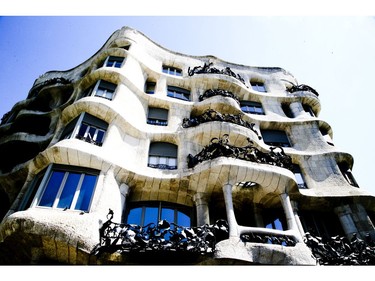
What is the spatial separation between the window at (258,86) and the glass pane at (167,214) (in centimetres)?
1321

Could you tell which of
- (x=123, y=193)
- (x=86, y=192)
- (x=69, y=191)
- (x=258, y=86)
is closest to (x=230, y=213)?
(x=123, y=193)

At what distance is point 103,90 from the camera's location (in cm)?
1492

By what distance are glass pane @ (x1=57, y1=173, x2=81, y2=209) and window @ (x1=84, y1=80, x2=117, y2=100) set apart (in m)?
5.35

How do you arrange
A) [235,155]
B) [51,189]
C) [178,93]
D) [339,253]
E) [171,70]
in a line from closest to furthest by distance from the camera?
[339,253]
[51,189]
[235,155]
[178,93]
[171,70]

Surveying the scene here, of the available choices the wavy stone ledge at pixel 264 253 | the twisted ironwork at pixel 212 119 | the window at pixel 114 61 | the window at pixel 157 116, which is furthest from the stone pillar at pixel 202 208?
the window at pixel 114 61

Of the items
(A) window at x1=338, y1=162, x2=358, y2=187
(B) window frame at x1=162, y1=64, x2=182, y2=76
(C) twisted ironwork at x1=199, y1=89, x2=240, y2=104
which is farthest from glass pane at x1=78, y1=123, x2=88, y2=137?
(A) window at x1=338, y1=162, x2=358, y2=187

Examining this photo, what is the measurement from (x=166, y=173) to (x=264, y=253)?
5.22 metres

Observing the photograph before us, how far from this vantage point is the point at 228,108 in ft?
54.6

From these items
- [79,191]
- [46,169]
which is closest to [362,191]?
[79,191]

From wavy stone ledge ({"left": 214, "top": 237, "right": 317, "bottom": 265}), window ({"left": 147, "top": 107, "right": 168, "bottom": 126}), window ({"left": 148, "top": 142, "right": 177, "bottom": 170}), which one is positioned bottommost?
wavy stone ledge ({"left": 214, "top": 237, "right": 317, "bottom": 265})

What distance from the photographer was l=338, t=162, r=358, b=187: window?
1449 cm

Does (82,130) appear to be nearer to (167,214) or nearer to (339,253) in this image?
(167,214)

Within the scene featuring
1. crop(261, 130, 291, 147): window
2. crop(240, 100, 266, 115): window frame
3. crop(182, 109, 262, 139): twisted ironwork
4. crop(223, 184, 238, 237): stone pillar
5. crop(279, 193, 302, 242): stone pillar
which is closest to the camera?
crop(223, 184, 238, 237): stone pillar

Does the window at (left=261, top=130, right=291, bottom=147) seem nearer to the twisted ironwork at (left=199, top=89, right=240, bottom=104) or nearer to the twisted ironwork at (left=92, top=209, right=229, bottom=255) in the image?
the twisted ironwork at (left=199, top=89, right=240, bottom=104)
